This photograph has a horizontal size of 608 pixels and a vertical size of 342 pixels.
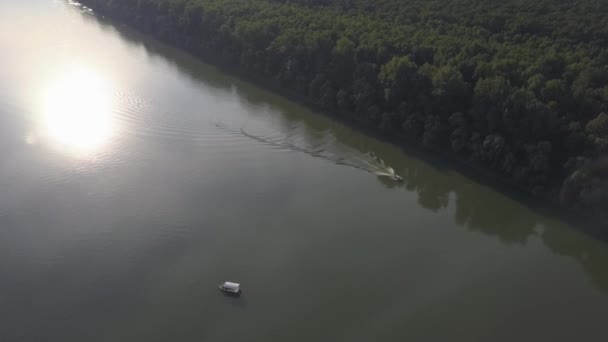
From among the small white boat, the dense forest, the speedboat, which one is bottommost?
the small white boat

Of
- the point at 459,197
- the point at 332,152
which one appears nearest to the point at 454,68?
the point at 459,197

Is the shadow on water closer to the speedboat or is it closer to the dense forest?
the speedboat

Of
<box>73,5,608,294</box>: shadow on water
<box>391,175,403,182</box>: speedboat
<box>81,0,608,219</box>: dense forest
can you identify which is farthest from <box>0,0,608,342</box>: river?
<box>81,0,608,219</box>: dense forest

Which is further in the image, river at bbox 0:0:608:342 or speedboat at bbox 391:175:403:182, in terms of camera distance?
speedboat at bbox 391:175:403:182

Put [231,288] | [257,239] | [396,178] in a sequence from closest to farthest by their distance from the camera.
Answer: [231,288]
[257,239]
[396,178]

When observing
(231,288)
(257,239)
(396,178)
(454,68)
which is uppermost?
(454,68)

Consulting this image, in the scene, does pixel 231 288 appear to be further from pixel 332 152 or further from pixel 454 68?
pixel 454 68

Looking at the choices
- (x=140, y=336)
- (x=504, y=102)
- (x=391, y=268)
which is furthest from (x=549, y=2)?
(x=140, y=336)
